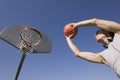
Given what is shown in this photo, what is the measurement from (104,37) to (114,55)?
365 millimetres

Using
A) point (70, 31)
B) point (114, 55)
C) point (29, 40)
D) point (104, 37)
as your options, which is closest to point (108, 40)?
point (104, 37)

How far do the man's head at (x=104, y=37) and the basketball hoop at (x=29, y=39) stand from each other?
25.8 feet

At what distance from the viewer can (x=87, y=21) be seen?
15.6ft

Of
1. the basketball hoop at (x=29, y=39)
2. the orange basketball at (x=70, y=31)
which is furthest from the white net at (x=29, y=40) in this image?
the orange basketball at (x=70, y=31)

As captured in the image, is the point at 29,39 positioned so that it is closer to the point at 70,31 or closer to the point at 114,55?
the point at 70,31

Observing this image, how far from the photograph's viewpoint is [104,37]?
4664mm

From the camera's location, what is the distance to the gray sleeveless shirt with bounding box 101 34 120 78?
443 centimetres

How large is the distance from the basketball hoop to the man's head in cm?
785

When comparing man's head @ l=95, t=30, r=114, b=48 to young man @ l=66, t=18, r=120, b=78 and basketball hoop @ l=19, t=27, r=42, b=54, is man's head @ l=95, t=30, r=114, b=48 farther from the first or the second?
basketball hoop @ l=19, t=27, r=42, b=54

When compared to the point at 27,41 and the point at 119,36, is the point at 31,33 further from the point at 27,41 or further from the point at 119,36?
the point at 119,36

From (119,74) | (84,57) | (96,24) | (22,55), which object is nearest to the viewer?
(119,74)

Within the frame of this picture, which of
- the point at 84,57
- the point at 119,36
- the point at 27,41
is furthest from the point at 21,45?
the point at 119,36

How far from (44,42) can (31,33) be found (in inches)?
69.4

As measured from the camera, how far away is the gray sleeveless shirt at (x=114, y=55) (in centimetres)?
443
